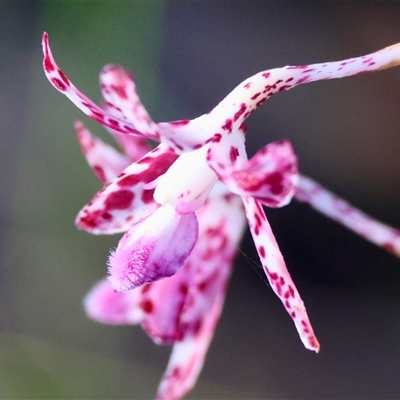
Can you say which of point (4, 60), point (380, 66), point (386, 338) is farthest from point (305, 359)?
point (4, 60)

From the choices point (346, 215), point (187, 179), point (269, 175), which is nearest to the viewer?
point (269, 175)

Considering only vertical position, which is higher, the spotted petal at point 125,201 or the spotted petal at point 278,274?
the spotted petal at point 125,201

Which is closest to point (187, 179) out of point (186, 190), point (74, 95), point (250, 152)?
point (186, 190)

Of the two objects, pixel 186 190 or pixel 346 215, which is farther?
pixel 346 215

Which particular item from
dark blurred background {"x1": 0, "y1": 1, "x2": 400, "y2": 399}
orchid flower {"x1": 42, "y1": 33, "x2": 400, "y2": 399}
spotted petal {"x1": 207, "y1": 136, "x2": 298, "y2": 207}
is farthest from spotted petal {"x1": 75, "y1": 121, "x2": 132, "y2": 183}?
spotted petal {"x1": 207, "y1": 136, "x2": 298, "y2": 207}

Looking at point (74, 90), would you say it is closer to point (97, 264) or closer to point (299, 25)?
point (299, 25)

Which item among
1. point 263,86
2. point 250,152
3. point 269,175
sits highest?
point 250,152

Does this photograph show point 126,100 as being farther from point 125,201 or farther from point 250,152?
point 250,152

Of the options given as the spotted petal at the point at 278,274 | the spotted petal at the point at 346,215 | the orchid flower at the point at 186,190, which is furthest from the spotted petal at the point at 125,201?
the spotted petal at the point at 346,215

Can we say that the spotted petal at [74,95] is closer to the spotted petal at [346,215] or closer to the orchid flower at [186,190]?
the orchid flower at [186,190]
